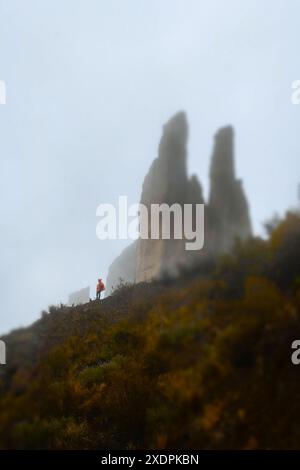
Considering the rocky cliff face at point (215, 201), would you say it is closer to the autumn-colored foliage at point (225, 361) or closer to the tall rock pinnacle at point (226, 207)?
the tall rock pinnacle at point (226, 207)

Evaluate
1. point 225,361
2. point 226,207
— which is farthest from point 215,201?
point 225,361

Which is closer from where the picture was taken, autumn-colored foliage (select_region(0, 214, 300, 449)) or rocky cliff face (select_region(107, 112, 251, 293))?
autumn-colored foliage (select_region(0, 214, 300, 449))

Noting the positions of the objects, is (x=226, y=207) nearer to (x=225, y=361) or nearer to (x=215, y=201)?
(x=215, y=201)

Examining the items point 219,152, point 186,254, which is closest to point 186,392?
point 186,254

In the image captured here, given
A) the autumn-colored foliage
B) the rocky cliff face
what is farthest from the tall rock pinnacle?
the autumn-colored foliage

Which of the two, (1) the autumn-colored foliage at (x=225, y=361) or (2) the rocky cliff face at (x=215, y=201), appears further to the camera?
(2) the rocky cliff face at (x=215, y=201)

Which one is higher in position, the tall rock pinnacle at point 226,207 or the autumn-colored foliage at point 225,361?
the tall rock pinnacle at point 226,207

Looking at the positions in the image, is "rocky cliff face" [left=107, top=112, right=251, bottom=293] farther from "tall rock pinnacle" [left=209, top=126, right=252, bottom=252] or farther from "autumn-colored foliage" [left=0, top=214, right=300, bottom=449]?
"autumn-colored foliage" [left=0, top=214, right=300, bottom=449]

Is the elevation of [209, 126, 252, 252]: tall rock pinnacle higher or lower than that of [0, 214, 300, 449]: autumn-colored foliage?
higher

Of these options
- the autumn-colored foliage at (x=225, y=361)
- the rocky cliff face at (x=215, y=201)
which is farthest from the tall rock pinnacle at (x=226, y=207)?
the autumn-colored foliage at (x=225, y=361)

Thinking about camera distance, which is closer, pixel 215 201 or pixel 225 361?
pixel 225 361
